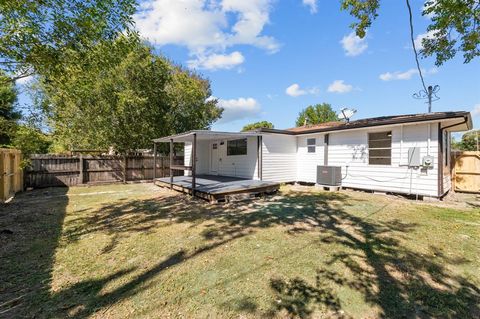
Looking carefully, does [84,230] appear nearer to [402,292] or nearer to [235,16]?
[402,292]

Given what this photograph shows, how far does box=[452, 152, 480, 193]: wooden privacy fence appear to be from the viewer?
9.50m

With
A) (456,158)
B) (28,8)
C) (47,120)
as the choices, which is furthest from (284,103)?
(28,8)

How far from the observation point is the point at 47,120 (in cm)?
1465

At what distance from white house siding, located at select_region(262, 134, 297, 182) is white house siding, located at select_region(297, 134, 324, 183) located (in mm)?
246

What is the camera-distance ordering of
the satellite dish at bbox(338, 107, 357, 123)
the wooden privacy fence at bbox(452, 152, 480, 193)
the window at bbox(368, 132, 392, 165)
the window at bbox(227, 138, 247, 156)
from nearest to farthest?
the window at bbox(368, 132, 392, 165)
the wooden privacy fence at bbox(452, 152, 480, 193)
the satellite dish at bbox(338, 107, 357, 123)
the window at bbox(227, 138, 247, 156)

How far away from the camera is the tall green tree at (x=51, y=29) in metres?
4.49

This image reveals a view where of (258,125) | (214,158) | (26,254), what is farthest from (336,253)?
(258,125)

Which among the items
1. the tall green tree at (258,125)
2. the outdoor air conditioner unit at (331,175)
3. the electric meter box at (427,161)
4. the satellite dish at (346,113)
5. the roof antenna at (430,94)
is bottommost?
the outdoor air conditioner unit at (331,175)

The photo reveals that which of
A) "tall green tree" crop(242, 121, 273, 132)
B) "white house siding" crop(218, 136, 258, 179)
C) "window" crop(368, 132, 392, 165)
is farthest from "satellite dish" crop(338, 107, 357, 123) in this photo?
"tall green tree" crop(242, 121, 273, 132)

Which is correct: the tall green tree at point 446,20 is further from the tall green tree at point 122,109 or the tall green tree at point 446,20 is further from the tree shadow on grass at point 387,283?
the tall green tree at point 122,109

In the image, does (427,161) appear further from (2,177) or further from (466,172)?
(2,177)

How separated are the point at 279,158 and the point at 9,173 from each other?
33.3 feet

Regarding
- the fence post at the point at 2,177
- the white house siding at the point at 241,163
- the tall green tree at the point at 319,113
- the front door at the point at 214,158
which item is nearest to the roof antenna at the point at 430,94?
the white house siding at the point at 241,163

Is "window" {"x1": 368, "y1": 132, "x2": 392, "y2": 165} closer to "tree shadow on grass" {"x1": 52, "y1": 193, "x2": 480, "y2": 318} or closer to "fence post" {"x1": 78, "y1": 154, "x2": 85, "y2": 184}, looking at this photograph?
"tree shadow on grass" {"x1": 52, "y1": 193, "x2": 480, "y2": 318}
